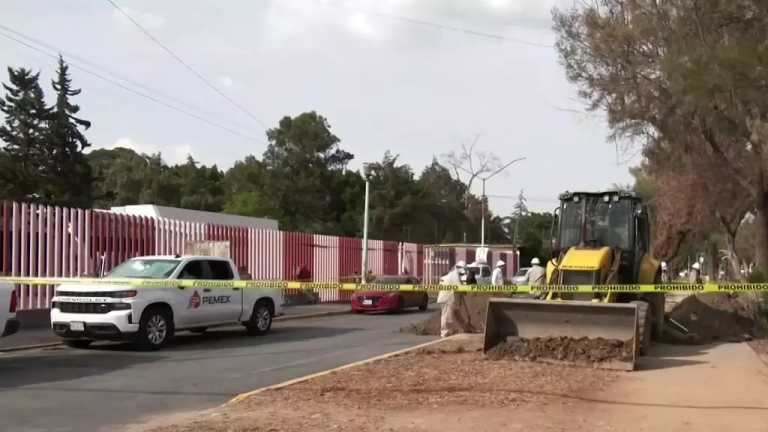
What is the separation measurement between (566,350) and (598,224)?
4.02 m

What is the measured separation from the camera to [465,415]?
31.1ft

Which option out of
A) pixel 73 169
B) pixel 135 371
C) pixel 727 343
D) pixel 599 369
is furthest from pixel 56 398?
pixel 73 169

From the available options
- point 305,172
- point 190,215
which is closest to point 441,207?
point 305,172

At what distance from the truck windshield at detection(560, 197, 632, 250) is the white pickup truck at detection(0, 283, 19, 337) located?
10.0m

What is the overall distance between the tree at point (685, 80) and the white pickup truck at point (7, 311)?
1364 centimetres

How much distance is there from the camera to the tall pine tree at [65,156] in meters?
58.8

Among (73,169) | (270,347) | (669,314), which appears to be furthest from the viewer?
(73,169)

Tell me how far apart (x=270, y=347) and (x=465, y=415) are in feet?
27.7

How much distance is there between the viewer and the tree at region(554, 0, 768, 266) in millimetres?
17981

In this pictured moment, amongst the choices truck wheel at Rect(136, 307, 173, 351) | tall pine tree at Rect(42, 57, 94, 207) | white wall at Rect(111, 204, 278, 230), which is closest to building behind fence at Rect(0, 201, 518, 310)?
white wall at Rect(111, 204, 278, 230)

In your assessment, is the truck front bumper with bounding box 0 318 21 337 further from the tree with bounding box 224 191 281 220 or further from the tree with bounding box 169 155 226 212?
the tree with bounding box 169 155 226 212

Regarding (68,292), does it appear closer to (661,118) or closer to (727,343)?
(727,343)

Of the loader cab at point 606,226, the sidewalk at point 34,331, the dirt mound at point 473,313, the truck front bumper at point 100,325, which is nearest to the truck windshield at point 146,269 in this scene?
the truck front bumper at point 100,325

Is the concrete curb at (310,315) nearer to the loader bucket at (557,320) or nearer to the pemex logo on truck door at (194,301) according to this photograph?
the pemex logo on truck door at (194,301)
